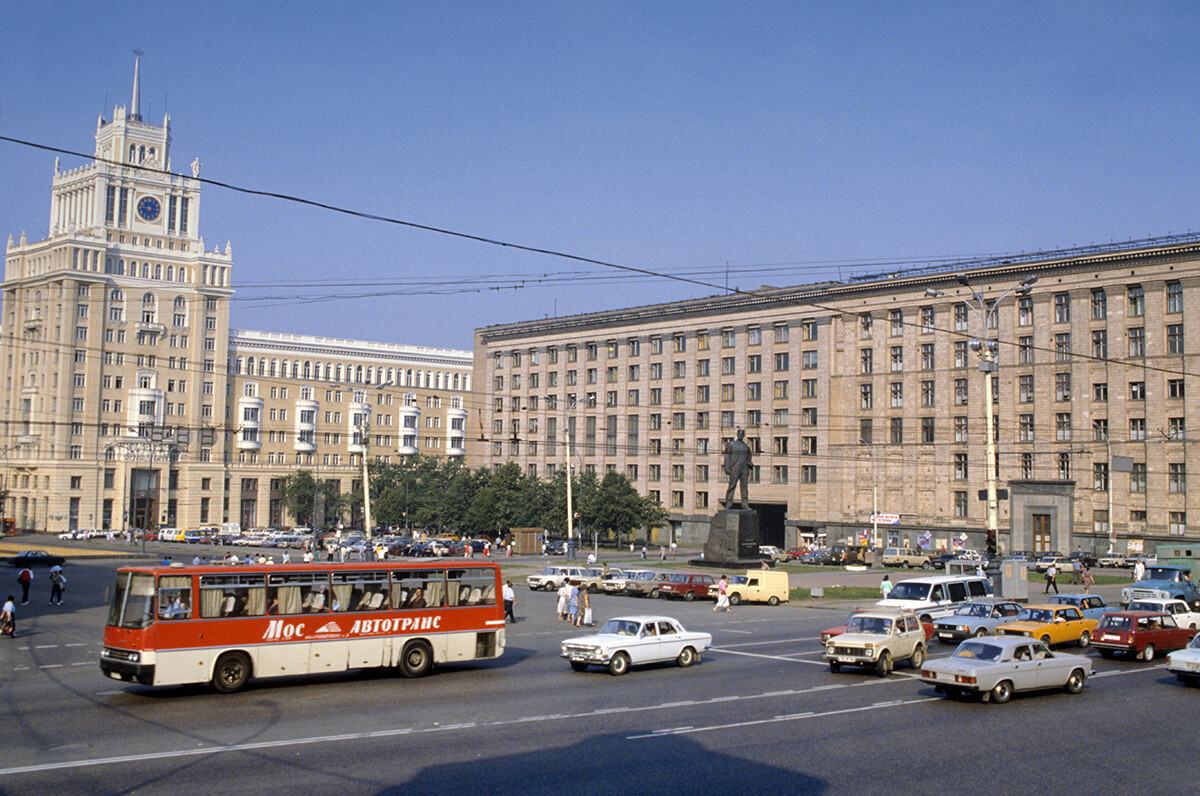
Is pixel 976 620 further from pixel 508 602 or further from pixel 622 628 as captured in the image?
pixel 508 602

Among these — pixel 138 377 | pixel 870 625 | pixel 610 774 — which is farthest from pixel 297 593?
pixel 138 377

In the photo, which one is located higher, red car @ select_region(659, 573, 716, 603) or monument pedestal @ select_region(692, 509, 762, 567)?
monument pedestal @ select_region(692, 509, 762, 567)

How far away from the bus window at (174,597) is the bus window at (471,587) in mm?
5946

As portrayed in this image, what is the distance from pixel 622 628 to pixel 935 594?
1197 centimetres

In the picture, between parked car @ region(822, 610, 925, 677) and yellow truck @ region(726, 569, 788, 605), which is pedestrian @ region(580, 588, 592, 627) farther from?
parked car @ region(822, 610, 925, 677)

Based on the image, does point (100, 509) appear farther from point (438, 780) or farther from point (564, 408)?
point (438, 780)

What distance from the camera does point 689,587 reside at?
1853 inches

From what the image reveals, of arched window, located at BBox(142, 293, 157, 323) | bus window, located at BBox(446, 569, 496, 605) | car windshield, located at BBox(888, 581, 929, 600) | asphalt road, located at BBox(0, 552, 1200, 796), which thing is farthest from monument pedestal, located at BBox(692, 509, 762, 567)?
arched window, located at BBox(142, 293, 157, 323)

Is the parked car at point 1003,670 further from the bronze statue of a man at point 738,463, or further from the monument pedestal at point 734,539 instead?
the bronze statue of a man at point 738,463

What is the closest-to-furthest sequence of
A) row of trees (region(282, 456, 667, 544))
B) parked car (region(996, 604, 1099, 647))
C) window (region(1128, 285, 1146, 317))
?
1. parked car (region(996, 604, 1099, 647))
2. window (region(1128, 285, 1146, 317))
3. row of trees (region(282, 456, 667, 544))

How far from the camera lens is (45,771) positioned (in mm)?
14734

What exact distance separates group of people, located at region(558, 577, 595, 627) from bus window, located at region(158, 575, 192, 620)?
16899 mm

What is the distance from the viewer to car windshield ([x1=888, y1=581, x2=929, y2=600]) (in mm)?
32969

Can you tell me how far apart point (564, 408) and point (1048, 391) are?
47.0 m
